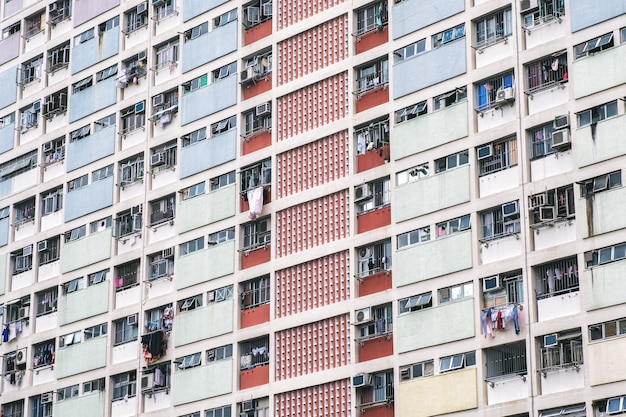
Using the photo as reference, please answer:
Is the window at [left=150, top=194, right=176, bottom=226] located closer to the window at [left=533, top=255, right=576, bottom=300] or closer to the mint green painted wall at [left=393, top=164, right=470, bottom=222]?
the mint green painted wall at [left=393, top=164, right=470, bottom=222]

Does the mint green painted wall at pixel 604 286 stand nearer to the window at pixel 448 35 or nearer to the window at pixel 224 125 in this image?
the window at pixel 448 35

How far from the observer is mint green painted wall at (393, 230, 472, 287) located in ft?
147

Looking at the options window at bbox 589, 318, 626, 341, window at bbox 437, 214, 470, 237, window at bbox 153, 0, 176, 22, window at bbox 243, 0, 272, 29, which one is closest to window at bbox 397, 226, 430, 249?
window at bbox 437, 214, 470, 237

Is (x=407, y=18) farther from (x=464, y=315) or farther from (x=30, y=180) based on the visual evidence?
(x=30, y=180)

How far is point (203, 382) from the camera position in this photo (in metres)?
50.9

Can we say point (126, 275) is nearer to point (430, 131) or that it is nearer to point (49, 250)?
point (49, 250)

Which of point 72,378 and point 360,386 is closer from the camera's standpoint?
point 360,386

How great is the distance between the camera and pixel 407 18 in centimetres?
4834

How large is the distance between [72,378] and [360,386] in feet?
43.5

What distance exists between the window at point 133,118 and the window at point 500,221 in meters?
15.6

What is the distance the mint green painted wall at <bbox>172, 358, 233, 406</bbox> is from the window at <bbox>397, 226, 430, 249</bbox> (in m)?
7.23

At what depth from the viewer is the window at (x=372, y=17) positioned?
4912 cm

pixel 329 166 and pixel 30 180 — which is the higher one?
pixel 30 180

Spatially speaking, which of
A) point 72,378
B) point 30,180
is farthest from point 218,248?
point 30,180
